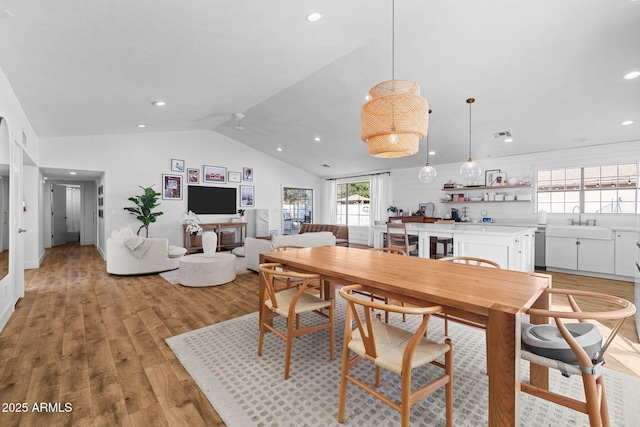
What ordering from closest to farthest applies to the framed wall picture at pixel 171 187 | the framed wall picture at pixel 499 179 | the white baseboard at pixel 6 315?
the white baseboard at pixel 6 315 → the framed wall picture at pixel 499 179 → the framed wall picture at pixel 171 187

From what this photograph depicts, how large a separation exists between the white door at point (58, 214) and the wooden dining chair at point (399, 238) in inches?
368

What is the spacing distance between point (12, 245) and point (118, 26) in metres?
2.70

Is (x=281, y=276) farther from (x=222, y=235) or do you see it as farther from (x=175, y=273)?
(x=222, y=235)

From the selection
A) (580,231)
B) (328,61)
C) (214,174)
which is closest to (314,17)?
(328,61)

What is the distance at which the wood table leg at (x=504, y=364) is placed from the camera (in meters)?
1.24

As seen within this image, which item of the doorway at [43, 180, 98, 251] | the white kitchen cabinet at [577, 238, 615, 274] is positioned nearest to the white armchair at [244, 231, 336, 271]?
the white kitchen cabinet at [577, 238, 615, 274]

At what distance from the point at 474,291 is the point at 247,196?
766cm

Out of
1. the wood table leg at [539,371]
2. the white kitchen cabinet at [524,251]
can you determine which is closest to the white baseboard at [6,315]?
the wood table leg at [539,371]

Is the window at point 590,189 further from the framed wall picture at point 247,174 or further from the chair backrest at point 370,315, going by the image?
the framed wall picture at point 247,174

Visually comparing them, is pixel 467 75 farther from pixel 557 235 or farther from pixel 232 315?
pixel 232 315

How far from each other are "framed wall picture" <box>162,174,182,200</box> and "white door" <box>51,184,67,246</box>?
4.11 meters

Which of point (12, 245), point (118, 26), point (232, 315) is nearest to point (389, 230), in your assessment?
point (232, 315)

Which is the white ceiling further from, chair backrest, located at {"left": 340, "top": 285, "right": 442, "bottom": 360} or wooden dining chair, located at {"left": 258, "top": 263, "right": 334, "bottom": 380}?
chair backrest, located at {"left": 340, "top": 285, "right": 442, "bottom": 360}

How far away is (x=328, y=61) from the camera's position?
383 centimetres
